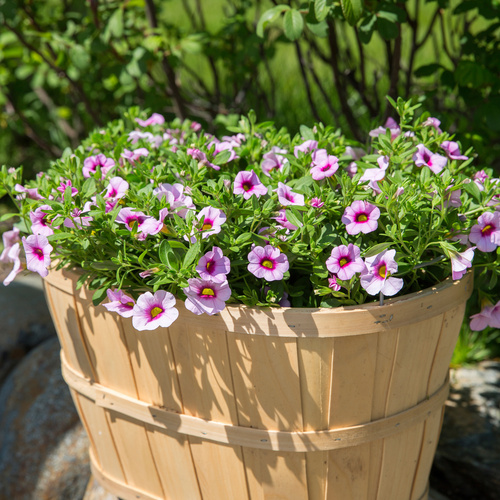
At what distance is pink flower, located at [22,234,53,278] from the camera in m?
1.19

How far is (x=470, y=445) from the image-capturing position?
178cm

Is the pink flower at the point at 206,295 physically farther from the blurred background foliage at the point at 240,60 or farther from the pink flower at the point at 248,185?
the blurred background foliage at the point at 240,60

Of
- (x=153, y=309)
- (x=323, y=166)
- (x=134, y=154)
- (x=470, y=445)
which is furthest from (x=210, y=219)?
(x=470, y=445)

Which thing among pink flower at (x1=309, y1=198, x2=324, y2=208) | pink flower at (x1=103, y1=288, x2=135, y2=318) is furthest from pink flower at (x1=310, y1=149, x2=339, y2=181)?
pink flower at (x1=103, y1=288, x2=135, y2=318)

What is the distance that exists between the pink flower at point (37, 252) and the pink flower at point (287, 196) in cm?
48

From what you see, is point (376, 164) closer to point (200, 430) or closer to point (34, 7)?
point (200, 430)

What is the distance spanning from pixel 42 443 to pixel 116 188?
1115mm

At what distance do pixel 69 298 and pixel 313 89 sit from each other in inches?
113

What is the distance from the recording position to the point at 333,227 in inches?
46.8

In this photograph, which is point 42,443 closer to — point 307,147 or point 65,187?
point 65,187

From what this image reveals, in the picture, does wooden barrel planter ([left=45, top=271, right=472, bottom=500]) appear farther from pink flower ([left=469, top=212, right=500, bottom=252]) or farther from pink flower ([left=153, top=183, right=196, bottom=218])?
pink flower ([left=153, top=183, right=196, bottom=218])

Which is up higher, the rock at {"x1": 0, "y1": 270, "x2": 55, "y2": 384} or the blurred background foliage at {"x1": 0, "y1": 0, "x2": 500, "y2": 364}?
the blurred background foliage at {"x1": 0, "y1": 0, "x2": 500, "y2": 364}

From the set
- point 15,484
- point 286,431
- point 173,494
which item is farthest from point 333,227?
point 15,484

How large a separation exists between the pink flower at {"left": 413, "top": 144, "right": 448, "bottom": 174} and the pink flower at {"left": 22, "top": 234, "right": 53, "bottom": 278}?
0.82 m
